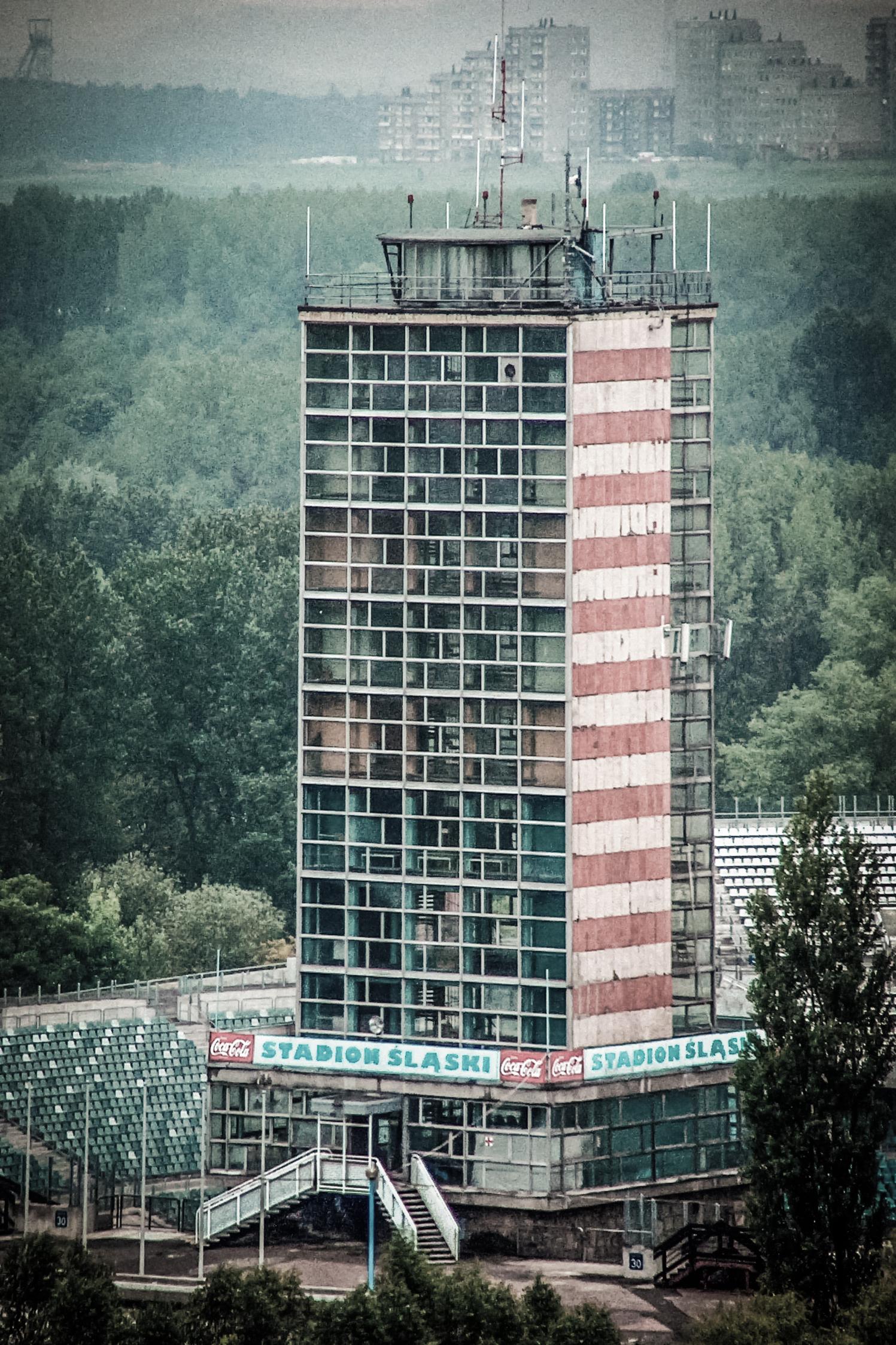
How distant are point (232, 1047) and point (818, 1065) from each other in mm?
25248

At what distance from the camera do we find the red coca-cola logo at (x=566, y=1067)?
11850 cm

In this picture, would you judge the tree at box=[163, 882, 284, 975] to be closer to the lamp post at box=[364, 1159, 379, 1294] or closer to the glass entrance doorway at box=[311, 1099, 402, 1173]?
the glass entrance doorway at box=[311, 1099, 402, 1173]

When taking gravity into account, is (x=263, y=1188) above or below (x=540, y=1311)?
above

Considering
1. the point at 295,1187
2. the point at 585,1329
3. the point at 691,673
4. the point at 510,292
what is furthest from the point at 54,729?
the point at 585,1329

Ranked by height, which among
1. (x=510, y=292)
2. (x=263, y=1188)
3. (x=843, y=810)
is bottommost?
(x=263, y=1188)

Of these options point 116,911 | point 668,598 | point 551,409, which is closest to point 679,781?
point 668,598

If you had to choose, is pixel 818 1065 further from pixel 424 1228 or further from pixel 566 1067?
pixel 424 1228

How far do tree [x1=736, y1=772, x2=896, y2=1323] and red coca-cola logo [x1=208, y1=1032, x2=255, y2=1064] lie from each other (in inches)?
835

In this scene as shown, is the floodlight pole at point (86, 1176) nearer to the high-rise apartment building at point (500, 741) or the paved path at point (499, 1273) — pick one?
the paved path at point (499, 1273)

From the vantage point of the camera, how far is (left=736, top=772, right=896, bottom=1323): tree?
356ft

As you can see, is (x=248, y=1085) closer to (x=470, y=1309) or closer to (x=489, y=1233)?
(x=489, y=1233)

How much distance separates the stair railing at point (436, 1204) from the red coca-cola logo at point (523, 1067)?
495 cm

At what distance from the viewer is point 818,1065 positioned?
110m

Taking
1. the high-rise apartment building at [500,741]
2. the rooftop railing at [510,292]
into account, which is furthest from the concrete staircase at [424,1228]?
the rooftop railing at [510,292]
